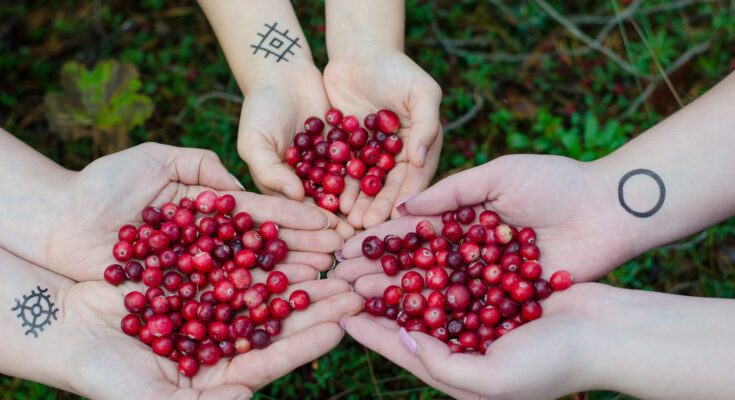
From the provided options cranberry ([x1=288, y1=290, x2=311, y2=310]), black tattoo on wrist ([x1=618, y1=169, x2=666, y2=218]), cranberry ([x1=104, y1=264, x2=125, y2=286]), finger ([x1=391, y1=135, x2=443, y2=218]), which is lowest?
cranberry ([x1=104, y1=264, x2=125, y2=286])

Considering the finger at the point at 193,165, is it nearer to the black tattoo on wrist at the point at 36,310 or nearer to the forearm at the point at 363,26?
the black tattoo on wrist at the point at 36,310

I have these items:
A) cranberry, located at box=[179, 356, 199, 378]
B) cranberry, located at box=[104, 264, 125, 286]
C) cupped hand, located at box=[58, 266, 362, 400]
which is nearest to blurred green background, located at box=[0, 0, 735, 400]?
cranberry, located at box=[104, 264, 125, 286]

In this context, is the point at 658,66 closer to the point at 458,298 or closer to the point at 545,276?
the point at 545,276

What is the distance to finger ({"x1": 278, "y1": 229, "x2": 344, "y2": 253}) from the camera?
5504 millimetres

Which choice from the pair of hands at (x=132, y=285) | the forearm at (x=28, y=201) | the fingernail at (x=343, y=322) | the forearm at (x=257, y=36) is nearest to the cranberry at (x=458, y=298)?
the pair of hands at (x=132, y=285)

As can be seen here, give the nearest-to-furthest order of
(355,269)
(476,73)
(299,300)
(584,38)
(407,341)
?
1. (407,341)
2. (299,300)
3. (355,269)
4. (476,73)
5. (584,38)

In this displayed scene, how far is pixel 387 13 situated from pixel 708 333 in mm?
3959

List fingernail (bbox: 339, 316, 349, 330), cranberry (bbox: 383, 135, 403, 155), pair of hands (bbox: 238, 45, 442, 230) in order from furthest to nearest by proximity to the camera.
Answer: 1. cranberry (bbox: 383, 135, 403, 155)
2. pair of hands (bbox: 238, 45, 442, 230)
3. fingernail (bbox: 339, 316, 349, 330)

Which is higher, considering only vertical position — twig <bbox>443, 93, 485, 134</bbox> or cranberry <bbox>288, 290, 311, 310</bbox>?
twig <bbox>443, 93, 485, 134</bbox>

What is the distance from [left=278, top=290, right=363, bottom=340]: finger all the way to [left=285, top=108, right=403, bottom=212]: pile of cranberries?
100 cm

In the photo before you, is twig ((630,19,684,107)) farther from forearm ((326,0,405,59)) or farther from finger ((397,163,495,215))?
finger ((397,163,495,215))

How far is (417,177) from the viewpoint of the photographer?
5.77 metres

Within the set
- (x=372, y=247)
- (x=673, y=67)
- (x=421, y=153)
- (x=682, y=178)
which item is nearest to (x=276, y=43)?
(x=421, y=153)

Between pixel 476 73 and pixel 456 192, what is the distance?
298cm
